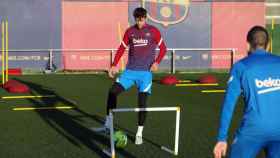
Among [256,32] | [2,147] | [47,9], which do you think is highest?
[47,9]

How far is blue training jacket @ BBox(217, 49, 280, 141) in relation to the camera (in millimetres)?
4777

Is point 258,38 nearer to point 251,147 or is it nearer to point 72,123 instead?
point 251,147

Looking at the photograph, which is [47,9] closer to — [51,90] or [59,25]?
[59,25]

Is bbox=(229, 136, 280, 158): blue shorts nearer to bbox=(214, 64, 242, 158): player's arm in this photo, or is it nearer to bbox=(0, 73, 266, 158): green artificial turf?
bbox=(214, 64, 242, 158): player's arm

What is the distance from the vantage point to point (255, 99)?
4.82 metres

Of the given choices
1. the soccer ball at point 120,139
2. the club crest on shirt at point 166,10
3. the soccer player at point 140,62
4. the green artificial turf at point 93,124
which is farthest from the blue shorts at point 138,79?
the club crest on shirt at point 166,10

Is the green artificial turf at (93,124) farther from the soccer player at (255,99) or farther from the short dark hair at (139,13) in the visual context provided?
the soccer player at (255,99)

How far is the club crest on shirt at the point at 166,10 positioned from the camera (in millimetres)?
25844

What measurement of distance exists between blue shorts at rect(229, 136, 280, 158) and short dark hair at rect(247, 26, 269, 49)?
0.76 m

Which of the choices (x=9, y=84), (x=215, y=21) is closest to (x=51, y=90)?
(x=9, y=84)

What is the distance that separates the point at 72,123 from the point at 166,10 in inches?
596

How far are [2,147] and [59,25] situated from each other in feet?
53.4

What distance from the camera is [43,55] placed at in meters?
24.9

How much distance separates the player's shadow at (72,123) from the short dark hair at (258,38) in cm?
406
